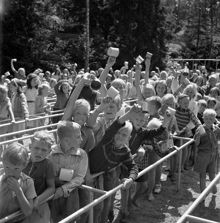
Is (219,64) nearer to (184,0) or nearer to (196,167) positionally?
(184,0)

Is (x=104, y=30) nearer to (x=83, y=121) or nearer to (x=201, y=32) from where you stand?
(x=201, y=32)

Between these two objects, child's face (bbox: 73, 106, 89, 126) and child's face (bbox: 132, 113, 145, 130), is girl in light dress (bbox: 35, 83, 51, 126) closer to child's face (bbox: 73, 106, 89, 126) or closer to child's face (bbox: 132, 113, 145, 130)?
child's face (bbox: 132, 113, 145, 130)

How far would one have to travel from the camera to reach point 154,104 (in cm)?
559

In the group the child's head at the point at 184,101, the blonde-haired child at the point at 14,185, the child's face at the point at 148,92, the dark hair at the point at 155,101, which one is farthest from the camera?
the child's face at the point at 148,92

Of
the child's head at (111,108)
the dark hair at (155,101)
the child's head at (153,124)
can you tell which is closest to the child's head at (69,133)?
the child's head at (111,108)

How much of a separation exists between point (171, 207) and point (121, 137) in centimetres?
207

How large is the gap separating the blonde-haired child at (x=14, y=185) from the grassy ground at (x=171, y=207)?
2.42 meters

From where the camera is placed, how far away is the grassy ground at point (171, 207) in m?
5.38

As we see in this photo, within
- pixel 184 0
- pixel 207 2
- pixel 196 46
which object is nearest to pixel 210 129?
pixel 196 46

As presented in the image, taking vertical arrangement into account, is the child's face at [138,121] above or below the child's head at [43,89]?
below

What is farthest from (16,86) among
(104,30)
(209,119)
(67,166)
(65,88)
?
(104,30)

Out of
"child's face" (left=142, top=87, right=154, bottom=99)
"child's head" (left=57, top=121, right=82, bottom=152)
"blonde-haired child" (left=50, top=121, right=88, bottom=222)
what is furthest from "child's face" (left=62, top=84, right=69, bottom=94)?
"child's head" (left=57, top=121, right=82, bottom=152)

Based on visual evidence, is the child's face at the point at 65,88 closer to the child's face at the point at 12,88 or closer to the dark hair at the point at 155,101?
the child's face at the point at 12,88

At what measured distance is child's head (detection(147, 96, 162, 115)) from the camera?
5562 mm
